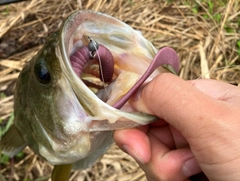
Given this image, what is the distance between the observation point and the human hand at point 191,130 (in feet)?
3.16

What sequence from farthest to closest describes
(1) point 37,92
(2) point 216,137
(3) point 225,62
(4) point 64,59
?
(3) point 225,62
(1) point 37,92
(4) point 64,59
(2) point 216,137

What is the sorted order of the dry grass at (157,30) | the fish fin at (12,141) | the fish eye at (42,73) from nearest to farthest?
the fish eye at (42,73) → the fish fin at (12,141) → the dry grass at (157,30)

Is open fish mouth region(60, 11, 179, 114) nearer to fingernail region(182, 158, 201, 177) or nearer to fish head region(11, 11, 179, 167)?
fish head region(11, 11, 179, 167)

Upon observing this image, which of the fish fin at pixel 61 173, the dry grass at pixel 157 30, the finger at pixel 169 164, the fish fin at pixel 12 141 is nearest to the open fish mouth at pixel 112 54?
the finger at pixel 169 164

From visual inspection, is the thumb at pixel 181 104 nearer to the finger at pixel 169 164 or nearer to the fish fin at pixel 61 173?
the finger at pixel 169 164

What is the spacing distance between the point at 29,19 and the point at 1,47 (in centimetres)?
30

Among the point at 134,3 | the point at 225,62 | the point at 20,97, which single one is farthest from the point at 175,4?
the point at 20,97

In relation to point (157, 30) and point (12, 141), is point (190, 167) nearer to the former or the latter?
point (12, 141)

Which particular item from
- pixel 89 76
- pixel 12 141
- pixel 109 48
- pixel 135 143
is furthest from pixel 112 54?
pixel 12 141

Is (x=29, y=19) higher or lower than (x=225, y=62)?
higher

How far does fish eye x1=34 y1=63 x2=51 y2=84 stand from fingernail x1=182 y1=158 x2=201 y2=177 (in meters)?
0.47

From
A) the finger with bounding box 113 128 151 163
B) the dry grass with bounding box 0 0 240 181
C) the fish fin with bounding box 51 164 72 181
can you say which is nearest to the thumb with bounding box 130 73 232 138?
the finger with bounding box 113 128 151 163

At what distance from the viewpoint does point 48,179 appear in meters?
2.35

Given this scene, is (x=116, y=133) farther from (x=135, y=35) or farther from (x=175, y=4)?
(x=175, y=4)
